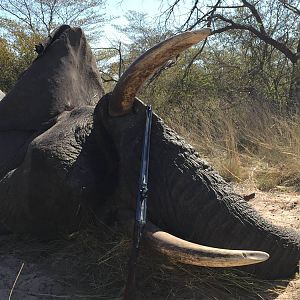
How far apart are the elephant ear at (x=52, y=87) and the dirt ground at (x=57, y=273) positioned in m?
0.83

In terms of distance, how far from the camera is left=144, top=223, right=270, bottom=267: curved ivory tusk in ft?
6.88

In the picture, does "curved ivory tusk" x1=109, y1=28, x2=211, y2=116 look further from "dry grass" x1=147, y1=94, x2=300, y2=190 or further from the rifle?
"dry grass" x1=147, y1=94, x2=300, y2=190

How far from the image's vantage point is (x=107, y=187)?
2.88 metres

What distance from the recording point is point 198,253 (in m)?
2.19

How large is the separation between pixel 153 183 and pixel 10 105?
1.57 meters

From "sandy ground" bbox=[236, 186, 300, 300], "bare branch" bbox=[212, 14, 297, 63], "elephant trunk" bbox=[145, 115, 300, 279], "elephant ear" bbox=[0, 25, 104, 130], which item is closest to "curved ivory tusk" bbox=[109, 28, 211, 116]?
"elephant trunk" bbox=[145, 115, 300, 279]

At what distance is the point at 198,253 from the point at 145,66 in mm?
977

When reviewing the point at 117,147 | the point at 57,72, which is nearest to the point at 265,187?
the point at 57,72

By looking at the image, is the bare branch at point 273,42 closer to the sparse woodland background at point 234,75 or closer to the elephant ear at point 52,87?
the sparse woodland background at point 234,75

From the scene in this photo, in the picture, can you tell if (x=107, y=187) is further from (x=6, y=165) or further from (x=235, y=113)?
(x=235, y=113)

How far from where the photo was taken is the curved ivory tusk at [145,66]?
2.58 m

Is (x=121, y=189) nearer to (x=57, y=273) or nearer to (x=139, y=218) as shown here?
(x=139, y=218)

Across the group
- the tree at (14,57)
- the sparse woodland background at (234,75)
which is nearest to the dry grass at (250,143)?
the sparse woodland background at (234,75)

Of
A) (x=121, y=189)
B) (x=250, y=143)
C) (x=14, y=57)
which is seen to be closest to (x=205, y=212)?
(x=121, y=189)
